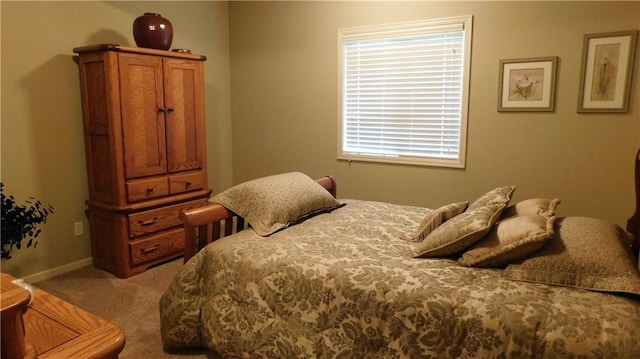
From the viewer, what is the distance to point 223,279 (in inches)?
83.4

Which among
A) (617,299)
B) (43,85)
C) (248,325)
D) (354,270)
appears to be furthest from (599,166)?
(43,85)

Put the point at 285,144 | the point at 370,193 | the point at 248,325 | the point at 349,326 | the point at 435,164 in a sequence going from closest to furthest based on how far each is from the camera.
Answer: the point at 349,326 < the point at 248,325 < the point at 435,164 < the point at 370,193 < the point at 285,144

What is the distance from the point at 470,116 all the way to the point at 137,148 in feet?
8.69

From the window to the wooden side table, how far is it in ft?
10.1

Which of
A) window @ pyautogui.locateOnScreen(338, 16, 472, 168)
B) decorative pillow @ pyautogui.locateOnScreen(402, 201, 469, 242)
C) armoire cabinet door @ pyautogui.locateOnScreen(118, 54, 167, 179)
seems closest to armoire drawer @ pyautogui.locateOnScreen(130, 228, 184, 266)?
armoire cabinet door @ pyautogui.locateOnScreen(118, 54, 167, 179)

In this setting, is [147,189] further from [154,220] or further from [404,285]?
[404,285]

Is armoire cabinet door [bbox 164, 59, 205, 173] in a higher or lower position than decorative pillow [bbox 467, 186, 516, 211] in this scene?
higher

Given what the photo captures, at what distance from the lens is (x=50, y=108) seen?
3.21 metres

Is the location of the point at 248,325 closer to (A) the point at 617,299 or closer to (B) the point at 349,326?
(B) the point at 349,326

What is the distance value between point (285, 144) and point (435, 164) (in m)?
1.59

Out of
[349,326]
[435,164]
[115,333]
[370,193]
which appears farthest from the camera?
[370,193]

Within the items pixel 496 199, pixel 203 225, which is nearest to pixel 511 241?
pixel 496 199

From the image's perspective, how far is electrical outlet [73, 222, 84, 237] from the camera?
347 centimetres

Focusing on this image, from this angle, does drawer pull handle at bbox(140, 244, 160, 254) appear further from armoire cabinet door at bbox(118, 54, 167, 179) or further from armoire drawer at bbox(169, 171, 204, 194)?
armoire cabinet door at bbox(118, 54, 167, 179)
